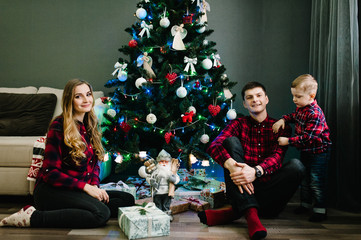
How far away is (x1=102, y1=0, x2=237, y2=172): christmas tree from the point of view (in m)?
2.29

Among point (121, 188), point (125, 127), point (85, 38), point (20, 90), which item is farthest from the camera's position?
point (85, 38)

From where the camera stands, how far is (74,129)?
165cm

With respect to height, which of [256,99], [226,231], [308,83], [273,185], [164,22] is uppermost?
[164,22]

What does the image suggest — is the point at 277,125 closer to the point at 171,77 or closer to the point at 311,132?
the point at 311,132

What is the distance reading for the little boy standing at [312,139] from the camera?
5.98ft

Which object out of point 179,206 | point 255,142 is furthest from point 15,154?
point 255,142

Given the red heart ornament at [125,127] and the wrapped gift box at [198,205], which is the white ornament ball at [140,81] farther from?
the wrapped gift box at [198,205]

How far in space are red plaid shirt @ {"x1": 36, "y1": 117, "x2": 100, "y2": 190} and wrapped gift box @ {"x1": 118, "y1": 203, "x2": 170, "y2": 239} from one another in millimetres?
320

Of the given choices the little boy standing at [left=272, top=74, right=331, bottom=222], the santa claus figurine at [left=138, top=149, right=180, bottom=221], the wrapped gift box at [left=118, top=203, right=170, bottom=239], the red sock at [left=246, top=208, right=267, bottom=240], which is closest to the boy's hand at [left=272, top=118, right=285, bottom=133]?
the little boy standing at [left=272, top=74, right=331, bottom=222]

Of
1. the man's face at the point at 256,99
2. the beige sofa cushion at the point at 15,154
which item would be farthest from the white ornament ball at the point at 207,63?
the beige sofa cushion at the point at 15,154

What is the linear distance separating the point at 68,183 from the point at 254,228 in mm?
1005

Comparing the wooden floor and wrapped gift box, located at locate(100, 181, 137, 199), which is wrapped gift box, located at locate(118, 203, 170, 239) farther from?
wrapped gift box, located at locate(100, 181, 137, 199)

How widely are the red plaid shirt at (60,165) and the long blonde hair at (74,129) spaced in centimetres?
4

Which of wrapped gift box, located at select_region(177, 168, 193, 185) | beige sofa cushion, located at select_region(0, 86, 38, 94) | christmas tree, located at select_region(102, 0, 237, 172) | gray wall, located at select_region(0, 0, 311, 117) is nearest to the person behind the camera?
christmas tree, located at select_region(102, 0, 237, 172)
